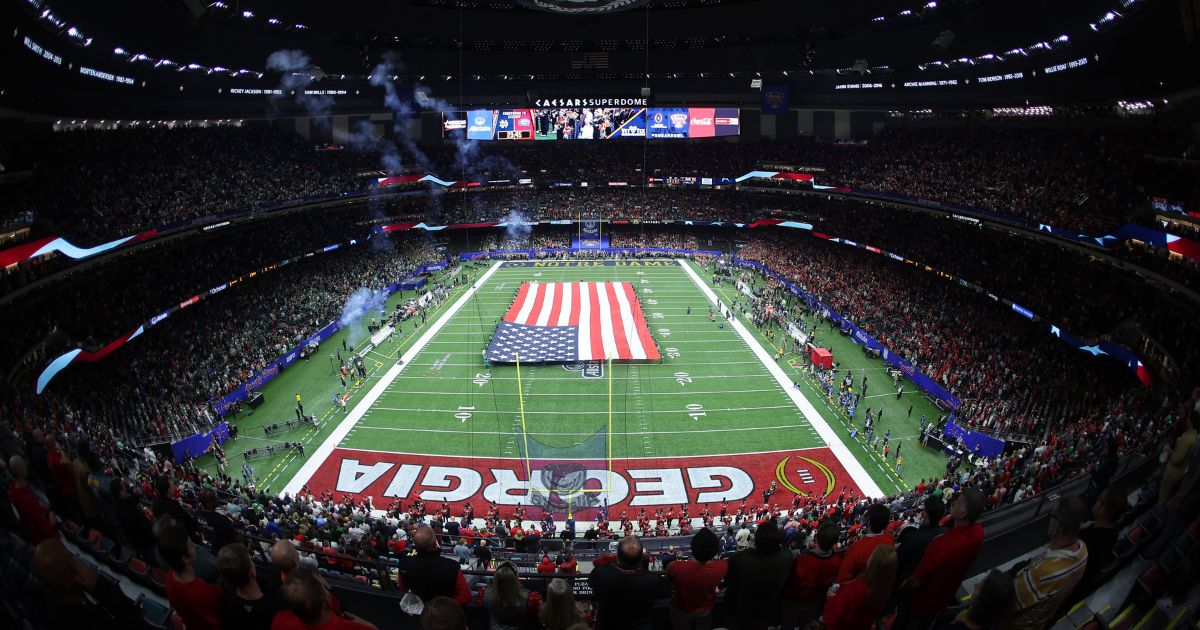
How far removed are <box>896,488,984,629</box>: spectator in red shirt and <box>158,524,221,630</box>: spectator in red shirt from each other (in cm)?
508

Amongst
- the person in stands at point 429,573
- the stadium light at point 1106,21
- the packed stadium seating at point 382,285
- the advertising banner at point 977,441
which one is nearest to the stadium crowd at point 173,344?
the packed stadium seating at point 382,285

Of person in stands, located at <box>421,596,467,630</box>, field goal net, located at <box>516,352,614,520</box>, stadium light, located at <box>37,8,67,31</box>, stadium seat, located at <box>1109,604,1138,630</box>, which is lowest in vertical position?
field goal net, located at <box>516,352,614,520</box>

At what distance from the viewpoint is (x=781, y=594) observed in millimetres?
5133

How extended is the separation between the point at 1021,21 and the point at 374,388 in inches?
1306

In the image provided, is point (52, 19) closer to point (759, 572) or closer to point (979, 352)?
point (759, 572)

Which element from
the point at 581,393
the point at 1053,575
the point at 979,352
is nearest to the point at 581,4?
the point at 581,393

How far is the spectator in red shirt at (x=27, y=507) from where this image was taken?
5297mm

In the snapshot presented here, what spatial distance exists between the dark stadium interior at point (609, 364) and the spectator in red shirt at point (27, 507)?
36 mm

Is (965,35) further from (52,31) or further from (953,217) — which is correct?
(52,31)

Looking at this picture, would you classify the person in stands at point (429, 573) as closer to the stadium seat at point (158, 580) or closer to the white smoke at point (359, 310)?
the stadium seat at point (158, 580)

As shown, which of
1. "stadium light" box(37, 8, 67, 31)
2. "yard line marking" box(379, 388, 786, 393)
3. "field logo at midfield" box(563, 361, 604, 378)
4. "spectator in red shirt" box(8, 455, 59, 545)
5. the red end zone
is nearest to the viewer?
"spectator in red shirt" box(8, 455, 59, 545)

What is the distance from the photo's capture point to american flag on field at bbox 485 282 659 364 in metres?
31.0

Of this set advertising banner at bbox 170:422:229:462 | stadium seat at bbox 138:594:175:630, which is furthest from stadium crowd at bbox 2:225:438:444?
stadium seat at bbox 138:594:175:630

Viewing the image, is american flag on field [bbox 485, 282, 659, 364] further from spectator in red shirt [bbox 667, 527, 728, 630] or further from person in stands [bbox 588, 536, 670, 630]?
person in stands [bbox 588, 536, 670, 630]
